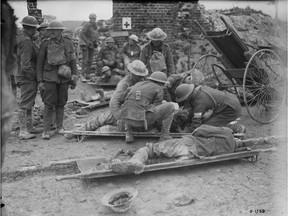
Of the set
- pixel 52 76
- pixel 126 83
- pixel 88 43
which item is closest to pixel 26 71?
pixel 52 76

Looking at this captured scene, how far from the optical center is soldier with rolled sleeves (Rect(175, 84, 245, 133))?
17.7 feet

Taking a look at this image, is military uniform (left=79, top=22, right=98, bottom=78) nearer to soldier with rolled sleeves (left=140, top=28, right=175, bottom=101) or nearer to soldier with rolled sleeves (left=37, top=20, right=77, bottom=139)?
soldier with rolled sleeves (left=140, top=28, right=175, bottom=101)

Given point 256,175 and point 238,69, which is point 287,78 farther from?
point 256,175

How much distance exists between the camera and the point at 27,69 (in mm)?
5965

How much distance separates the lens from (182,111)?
18.6 ft

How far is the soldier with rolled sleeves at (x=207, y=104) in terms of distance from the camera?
540 cm

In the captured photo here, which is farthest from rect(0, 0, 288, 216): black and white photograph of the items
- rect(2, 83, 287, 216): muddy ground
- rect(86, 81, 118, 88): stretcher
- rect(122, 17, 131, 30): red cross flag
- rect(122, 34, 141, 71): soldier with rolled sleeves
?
rect(122, 17, 131, 30): red cross flag

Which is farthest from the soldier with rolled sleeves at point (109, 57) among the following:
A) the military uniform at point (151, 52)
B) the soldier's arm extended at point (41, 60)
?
the soldier's arm extended at point (41, 60)

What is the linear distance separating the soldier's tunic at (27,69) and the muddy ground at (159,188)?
1.16m

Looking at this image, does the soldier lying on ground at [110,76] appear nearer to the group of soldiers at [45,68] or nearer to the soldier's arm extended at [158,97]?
the group of soldiers at [45,68]

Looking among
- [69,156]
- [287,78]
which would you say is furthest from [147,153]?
[287,78]

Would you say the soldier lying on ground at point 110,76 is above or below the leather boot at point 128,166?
below

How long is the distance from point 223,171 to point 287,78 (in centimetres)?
315

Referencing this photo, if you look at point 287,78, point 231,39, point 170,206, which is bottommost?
point 170,206
